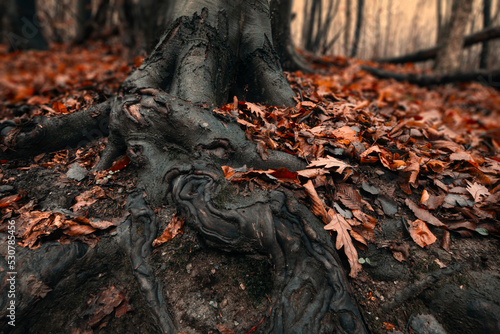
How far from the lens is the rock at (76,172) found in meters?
2.07

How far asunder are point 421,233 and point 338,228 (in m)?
0.60

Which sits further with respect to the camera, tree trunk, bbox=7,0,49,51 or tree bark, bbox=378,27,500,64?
tree trunk, bbox=7,0,49,51

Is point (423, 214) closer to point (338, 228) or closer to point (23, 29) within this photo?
point (338, 228)

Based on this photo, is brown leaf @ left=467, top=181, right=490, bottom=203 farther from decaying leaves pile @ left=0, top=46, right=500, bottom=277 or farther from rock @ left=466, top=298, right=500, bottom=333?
rock @ left=466, top=298, right=500, bottom=333

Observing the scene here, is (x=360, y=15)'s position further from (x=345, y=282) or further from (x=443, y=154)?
(x=345, y=282)

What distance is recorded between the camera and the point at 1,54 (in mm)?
8500

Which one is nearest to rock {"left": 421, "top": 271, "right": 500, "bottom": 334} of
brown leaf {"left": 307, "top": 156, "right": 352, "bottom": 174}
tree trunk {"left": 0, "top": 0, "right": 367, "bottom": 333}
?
tree trunk {"left": 0, "top": 0, "right": 367, "bottom": 333}

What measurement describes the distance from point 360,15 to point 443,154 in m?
17.6

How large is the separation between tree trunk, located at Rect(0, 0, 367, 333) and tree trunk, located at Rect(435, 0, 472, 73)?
26.1 ft

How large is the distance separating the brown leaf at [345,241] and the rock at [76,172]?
1.98 meters

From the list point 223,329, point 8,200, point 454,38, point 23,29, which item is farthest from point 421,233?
point 23,29

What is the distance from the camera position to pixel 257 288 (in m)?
1.57

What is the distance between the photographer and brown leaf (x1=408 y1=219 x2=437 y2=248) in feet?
5.36

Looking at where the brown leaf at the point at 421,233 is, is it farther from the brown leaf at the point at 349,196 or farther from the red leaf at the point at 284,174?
the red leaf at the point at 284,174
